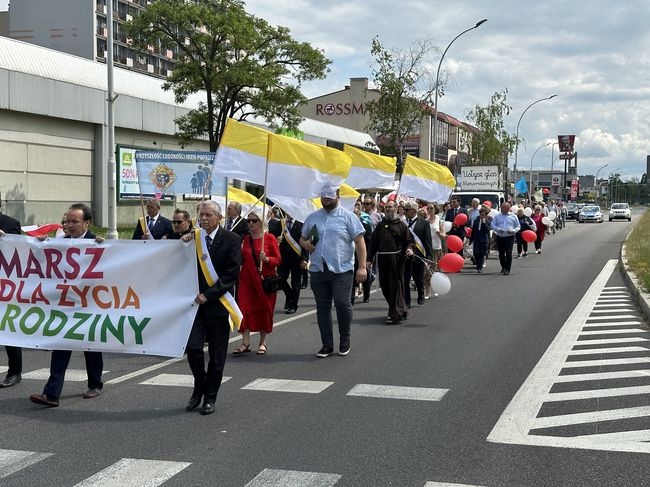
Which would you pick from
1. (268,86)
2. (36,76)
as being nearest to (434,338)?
(268,86)

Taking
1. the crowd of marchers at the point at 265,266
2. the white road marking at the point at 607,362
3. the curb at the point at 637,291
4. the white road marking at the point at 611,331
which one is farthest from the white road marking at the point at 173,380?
the curb at the point at 637,291

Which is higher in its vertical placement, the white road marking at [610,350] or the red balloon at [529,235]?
the red balloon at [529,235]

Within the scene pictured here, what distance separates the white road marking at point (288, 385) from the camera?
7.72 meters

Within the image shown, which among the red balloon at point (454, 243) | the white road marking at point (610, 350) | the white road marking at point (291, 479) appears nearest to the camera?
the white road marking at point (291, 479)

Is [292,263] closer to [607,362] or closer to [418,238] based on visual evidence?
[418,238]

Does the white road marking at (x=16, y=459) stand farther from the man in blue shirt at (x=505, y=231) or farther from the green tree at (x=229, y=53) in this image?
the green tree at (x=229, y=53)

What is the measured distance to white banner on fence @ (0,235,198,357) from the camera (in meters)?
7.38

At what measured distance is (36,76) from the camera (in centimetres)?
3158

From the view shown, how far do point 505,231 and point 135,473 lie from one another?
1615cm

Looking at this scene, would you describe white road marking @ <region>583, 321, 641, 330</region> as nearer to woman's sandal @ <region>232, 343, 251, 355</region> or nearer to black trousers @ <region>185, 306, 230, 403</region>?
woman's sandal @ <region>232, 343, 251, 355</region>

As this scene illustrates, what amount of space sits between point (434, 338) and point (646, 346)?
2.52 meters

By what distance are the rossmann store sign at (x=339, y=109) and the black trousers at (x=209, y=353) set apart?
85645 millimetres

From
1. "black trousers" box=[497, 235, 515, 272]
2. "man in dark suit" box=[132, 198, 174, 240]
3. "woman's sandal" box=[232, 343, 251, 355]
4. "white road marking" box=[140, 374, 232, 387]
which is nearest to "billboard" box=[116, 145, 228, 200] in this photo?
"man in dark suit" box=[132, 198, 174, 240]

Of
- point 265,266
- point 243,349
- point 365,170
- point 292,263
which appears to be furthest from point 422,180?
point 243,349
